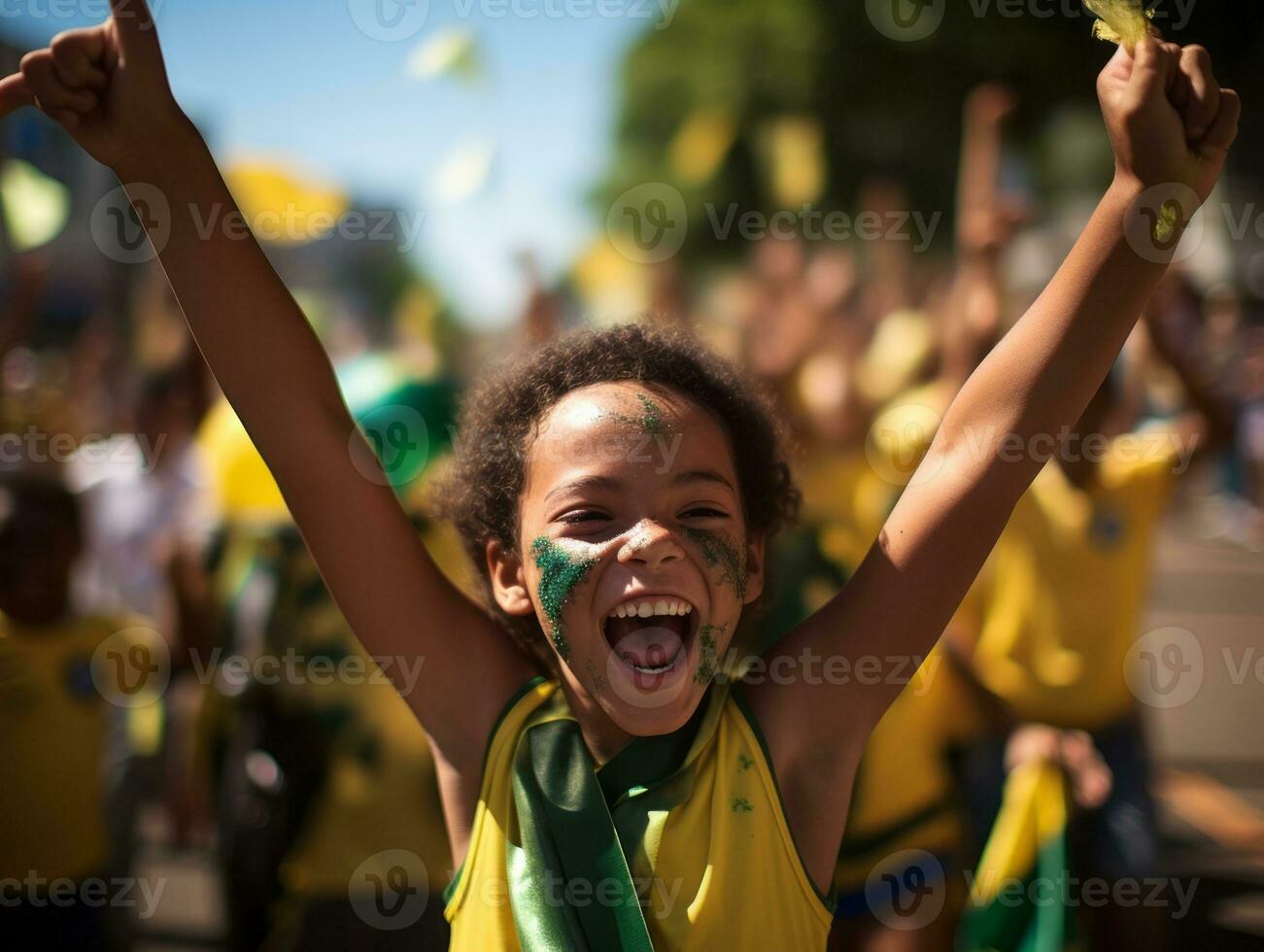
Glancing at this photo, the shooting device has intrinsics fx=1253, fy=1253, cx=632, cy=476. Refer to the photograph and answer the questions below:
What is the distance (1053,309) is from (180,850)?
4919 millimetres

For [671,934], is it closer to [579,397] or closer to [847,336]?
[579,397]

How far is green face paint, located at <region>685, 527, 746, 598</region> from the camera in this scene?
1545mm

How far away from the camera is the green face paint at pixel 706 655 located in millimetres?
1526

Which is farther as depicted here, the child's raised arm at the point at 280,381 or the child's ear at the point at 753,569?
the child's ear at the point at 753,569

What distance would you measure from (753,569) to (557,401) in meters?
0.35

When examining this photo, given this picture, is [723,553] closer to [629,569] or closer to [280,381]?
[629,569]

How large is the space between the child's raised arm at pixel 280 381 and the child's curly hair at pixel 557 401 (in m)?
0.14

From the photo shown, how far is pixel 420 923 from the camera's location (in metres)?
4.46

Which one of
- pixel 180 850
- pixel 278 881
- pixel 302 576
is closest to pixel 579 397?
pixel 302 576

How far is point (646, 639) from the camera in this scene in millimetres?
1546

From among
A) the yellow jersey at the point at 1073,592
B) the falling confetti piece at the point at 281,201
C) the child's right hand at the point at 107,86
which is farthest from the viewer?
the falling confetti piece at the point at 281,201

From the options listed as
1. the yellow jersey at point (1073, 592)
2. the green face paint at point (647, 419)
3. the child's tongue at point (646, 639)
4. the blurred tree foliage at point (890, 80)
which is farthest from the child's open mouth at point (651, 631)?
the blurred tree foliage at point (890, 80)

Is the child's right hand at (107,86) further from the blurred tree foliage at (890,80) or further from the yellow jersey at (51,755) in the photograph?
the blurred tree foliage at (890,80)

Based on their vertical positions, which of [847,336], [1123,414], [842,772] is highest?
[847,336]
